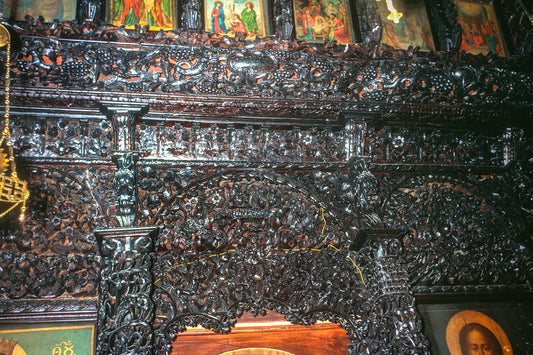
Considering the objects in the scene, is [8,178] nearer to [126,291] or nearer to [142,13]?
[126,291]

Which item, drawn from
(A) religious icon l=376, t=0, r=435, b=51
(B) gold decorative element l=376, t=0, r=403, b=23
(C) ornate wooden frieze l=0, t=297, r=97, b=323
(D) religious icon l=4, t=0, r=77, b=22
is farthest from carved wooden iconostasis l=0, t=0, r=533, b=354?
(B) gold decorative element l=376, t=0, r=403, b=23

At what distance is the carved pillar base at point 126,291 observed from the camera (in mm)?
3371

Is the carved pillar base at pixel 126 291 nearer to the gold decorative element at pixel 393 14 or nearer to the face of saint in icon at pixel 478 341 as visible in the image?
the face of saint in icon at pixel 478 341

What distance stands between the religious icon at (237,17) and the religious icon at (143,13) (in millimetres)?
390

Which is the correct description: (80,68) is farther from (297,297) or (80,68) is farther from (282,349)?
(282,349)

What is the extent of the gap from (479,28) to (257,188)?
139 inches

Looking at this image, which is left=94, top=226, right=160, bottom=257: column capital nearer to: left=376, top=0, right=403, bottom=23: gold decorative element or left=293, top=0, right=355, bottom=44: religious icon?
left=293, top=0, right=355, bottom=44: religious icon

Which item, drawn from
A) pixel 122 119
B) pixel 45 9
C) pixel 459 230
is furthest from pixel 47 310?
pixel 459 230

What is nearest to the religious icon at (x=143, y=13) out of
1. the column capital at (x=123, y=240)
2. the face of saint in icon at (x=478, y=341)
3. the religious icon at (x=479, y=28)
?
the column capital at (x=123, y=240)

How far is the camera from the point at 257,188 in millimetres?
4195

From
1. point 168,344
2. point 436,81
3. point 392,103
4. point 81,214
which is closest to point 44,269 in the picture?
point 81,214

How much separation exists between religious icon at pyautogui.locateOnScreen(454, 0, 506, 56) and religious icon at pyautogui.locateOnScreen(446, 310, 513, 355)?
299 centimetres

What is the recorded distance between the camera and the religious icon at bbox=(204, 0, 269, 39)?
16.2 ft

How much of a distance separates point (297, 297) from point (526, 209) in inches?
94.8
